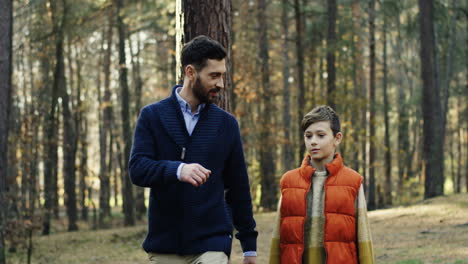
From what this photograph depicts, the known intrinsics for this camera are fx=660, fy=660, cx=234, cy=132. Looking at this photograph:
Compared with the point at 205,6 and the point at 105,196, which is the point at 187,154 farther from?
the point at 105,196

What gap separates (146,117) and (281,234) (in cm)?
138

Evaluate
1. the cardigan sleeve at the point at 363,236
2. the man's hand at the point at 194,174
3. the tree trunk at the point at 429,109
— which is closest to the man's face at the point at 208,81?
the man's hand at the point at 194,174

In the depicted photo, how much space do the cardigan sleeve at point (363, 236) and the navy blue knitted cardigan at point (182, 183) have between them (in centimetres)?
101

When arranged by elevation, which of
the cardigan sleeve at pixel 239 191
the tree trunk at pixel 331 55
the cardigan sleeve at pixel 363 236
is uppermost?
the tree trunk at pixel 331 55

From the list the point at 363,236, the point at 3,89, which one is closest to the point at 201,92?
the point at 363,236

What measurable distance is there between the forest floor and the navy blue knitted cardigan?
7.54 meters

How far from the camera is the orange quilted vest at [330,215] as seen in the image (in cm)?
461

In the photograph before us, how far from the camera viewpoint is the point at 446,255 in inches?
453

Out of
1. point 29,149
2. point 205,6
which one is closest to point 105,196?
point 29,149

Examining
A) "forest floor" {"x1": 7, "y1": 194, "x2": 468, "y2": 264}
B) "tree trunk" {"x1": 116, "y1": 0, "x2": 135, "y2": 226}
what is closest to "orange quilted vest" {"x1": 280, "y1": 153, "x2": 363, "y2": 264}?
"forest floor" {"x1": 7, "y1": 194, "x2": 468, "y2": 264}

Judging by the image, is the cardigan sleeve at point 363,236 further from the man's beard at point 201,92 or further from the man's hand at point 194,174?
the man's hand at point 194,174

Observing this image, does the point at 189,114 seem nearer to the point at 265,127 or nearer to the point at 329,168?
the point at 329,168

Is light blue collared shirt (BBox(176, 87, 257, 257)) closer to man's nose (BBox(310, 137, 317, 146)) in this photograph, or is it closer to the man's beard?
the man's beard

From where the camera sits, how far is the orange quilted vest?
4609 millimetres
